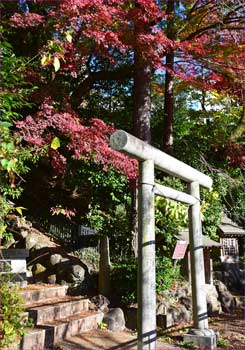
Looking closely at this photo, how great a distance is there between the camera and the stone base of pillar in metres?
5.49

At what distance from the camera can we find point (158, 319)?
7008 millimetres

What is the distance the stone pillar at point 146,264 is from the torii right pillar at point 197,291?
1.58 metres

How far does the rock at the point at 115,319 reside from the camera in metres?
6.42

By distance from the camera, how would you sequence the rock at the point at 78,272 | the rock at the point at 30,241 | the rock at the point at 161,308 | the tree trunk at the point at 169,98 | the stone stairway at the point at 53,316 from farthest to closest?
the tree trunk at the point at 169,98, the rock at the point at 30,241, the rock at the point at 78,272, the rock at the point at 161,308, the stone stairway at the point at 53,316

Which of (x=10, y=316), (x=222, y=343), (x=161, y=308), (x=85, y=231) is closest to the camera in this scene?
(x=10, y=316)

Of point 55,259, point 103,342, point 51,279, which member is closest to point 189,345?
point 103,342

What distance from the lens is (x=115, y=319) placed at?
6.49m

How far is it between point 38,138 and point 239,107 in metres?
9.13

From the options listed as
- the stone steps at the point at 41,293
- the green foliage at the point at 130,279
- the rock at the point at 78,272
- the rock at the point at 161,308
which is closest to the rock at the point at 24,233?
the rock at the point at 78,272

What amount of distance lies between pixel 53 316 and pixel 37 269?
6.37 feet

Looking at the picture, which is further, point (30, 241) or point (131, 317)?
point (30, 241)

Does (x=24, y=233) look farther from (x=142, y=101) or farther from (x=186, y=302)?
(x=142, y=101)

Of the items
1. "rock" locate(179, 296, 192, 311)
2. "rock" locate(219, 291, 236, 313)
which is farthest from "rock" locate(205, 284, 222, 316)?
"rock" locate(179, 296, 192, 311)

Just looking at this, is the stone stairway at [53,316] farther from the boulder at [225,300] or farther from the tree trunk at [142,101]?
the boulder at [225,300]
